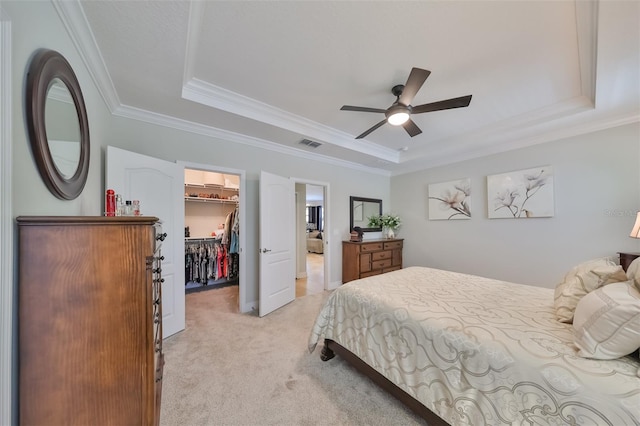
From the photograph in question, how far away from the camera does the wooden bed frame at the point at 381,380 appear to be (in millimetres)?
1354

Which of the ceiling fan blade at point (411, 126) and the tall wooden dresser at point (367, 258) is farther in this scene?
the tall wooden dresser at point (367, 258)

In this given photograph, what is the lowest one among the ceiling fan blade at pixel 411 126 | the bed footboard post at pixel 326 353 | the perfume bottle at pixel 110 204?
the bed footboard post at pixel 326 353

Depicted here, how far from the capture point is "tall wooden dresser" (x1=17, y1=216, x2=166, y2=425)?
817 millimetres

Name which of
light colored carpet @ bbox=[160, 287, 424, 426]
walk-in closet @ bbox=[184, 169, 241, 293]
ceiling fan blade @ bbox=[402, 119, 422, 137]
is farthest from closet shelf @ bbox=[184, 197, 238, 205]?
ceiling fan blade @ bbox=[402, 119, 422, 137]

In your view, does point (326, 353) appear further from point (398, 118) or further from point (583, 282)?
point (398, 118)

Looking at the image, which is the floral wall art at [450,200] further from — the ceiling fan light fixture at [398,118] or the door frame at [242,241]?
the door frame at [242,241]

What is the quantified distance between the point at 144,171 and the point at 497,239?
15.8 feet

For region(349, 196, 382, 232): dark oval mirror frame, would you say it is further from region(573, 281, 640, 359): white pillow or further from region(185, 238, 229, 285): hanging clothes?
region(573, 281, 640, 359): white pillow

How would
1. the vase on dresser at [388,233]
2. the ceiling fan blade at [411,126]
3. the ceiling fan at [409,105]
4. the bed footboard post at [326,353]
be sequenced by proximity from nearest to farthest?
the ceiling fan at [409,105] → the bed footboard post at [326,353] → the ceiling fan blade at [411,126] → the vase on dresser at [388,233]

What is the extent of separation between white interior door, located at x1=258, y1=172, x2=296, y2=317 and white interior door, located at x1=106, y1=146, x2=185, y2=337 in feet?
3.08

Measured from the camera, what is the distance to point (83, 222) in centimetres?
88

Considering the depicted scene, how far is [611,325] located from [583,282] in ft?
1.82

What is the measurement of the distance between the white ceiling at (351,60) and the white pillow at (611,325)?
1712mm

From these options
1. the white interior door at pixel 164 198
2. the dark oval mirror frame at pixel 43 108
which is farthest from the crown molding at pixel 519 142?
the dark oval mirror frame at pixel 43 108
